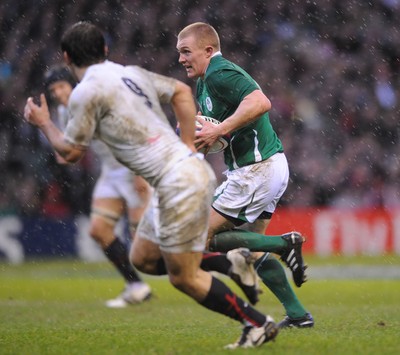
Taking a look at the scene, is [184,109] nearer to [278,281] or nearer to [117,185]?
[278,281]

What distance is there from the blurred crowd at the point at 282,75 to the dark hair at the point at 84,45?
11.5 metres

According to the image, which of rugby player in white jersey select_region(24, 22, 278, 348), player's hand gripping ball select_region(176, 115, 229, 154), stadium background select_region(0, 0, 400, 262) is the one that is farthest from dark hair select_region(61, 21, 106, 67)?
stadium background select_region(0, 0, 400, 262)

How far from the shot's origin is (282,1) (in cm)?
1898

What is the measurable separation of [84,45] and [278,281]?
2639mm

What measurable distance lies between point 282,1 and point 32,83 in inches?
209

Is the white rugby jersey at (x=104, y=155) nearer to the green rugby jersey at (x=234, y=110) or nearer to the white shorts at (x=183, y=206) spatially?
the green rugby jersey at (x=234, y=110)

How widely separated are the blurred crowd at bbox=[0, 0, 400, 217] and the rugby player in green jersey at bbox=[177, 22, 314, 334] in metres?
9.88

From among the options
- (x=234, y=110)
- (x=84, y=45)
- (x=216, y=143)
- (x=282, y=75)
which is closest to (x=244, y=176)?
(x=216, y=143)

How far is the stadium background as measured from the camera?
16.2 meters

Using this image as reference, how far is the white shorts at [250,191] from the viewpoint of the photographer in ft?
22.3

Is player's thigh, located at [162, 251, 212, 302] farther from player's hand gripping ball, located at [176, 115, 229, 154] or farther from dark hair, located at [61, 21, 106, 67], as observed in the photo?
player's hand gripping ball, located at [176, 115, 229, 154]

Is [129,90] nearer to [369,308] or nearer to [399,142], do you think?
[369,308]

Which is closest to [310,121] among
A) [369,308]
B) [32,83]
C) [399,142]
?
[399,142]

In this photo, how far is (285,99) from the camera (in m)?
17.8
